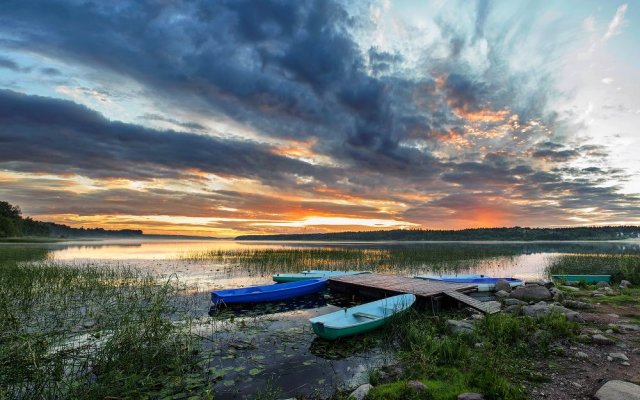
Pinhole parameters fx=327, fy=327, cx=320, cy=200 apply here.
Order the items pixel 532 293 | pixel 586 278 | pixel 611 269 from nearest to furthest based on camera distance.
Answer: pixel 532 293 < pixel 586 278 < pixel 611 269

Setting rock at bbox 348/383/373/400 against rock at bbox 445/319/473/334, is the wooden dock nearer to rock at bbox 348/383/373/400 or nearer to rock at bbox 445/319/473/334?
rock at bbox 445/319/473/334

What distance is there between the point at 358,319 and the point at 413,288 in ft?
18.9

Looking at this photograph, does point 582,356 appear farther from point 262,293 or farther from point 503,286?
point 262,293

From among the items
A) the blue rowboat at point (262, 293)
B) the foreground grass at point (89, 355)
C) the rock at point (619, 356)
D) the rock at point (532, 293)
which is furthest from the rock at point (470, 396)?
the blue rowboat at point (262, 293)

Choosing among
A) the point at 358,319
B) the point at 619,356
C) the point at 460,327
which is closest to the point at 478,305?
the point at 460,327

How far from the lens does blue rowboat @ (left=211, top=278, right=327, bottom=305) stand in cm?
1655

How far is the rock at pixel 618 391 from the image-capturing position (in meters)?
5.85

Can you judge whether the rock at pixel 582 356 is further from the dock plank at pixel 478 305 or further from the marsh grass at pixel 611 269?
the marsh grass at pixel 611 269

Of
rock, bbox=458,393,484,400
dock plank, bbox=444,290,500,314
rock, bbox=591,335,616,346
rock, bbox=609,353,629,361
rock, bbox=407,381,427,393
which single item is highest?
rock, bbox=591,335,616,346

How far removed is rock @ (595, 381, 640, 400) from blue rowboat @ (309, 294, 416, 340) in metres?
6.54

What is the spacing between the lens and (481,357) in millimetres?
8188

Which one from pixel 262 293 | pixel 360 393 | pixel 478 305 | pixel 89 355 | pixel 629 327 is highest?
pixel 629 327

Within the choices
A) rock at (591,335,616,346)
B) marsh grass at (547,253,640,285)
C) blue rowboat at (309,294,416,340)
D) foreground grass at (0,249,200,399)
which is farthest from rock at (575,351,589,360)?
marsh grass at (547,253,640,285)

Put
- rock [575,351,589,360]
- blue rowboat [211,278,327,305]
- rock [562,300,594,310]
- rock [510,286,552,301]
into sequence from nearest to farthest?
rock [575,351,589,360], rock [562,300,594,310], rock [510,286,552,301], blue rowboat [211,278,327,305]
